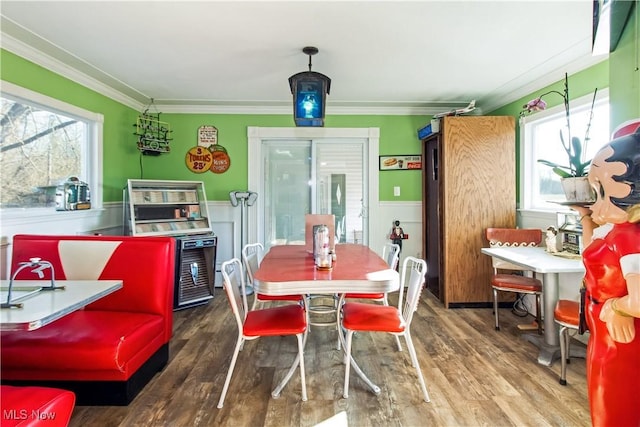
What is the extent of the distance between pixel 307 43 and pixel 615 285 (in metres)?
2.43

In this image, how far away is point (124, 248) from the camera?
2.41 metres

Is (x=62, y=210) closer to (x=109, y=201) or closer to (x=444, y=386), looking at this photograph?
(x=109, y=201)

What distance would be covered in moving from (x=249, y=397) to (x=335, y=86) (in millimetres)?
3010

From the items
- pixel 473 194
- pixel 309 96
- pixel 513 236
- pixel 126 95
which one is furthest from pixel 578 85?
pixel 126 95

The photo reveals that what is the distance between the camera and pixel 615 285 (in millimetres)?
1055

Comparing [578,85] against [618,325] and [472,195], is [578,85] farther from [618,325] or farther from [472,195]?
[618,325]

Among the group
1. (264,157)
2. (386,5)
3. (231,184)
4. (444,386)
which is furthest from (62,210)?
(444,386)

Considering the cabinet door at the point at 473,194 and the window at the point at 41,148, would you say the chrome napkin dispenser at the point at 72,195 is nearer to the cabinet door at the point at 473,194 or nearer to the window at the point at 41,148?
the window at the point at 41,148

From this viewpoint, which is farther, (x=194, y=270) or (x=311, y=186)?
(x=311, y=186)

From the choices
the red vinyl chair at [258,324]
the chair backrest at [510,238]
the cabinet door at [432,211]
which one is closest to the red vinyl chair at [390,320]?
the red vinyl chair at [258,324]

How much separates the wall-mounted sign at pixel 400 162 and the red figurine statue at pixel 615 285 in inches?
139

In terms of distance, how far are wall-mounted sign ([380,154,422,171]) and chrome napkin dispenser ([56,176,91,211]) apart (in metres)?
3.35

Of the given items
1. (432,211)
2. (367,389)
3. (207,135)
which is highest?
(207,135)

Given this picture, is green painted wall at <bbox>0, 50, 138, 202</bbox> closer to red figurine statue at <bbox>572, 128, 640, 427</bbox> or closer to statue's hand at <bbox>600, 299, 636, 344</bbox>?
red figurine statue at <bbox>572, 128, 640, 427</bbox>
